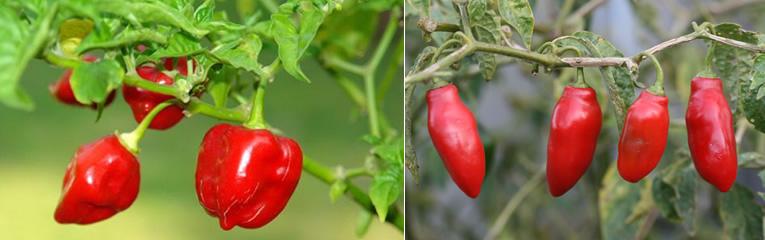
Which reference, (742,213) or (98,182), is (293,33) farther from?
(742,213)

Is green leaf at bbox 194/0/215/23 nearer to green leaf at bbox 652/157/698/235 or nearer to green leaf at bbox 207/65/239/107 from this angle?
green leaf at bbox 207/65/239/107

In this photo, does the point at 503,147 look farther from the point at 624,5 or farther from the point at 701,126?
the point at 701,126

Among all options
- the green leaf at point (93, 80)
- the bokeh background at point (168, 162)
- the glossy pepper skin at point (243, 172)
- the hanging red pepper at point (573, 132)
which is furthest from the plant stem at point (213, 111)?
the bokeh background at point (168, 162)

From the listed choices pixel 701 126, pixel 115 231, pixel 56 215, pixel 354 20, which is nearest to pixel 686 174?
pixel 701 126

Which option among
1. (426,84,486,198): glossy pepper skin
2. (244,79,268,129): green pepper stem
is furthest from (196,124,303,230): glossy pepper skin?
(426,84,486,198): glossy pepper skin

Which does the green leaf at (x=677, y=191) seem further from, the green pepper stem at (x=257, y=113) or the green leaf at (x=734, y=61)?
the green pepper stem at (x=257, y=113)

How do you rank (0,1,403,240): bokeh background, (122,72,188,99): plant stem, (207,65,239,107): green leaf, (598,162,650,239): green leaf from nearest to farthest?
(122,72,188,99): plant stem → (207,65,239,107): green leaf → (598,162,650,239): green leaf → (0,1,403,240): bokeh background
